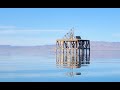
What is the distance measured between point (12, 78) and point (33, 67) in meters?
1.48
